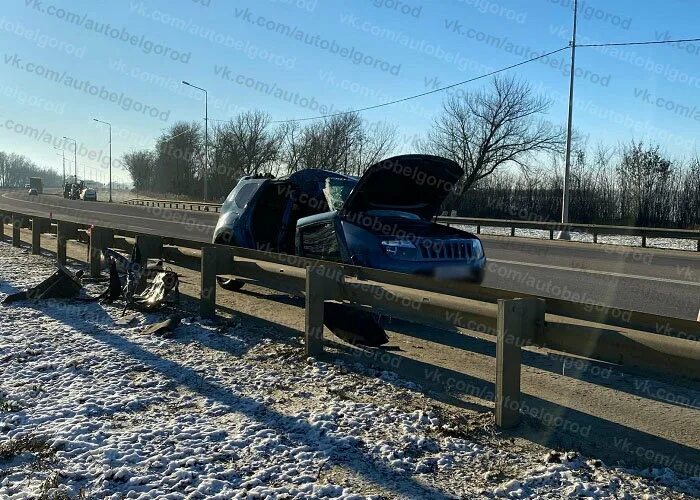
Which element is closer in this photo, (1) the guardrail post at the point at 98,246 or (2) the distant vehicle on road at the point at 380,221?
(2) the distant vehicle on road at the point at 380,221

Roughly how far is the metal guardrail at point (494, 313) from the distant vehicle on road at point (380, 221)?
790 mm

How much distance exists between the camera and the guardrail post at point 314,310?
5.66 meters

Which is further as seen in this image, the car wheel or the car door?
the car wheel

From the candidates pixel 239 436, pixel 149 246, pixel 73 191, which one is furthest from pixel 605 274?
pixel 73 191

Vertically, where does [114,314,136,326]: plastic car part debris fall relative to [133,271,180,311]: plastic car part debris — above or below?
below

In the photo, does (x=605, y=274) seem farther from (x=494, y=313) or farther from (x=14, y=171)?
(x=14, y=171)

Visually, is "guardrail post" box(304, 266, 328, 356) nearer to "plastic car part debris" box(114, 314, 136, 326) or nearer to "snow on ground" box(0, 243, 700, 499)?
"snow on ground" box(0, 243, 700, 499)

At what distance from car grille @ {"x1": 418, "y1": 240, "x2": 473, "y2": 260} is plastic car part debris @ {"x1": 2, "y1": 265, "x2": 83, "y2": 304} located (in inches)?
187

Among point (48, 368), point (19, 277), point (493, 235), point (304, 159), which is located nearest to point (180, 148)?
point (304, 159)

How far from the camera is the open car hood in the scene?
737cm

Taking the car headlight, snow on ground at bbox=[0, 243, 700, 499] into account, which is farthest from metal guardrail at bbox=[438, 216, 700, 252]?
snow on ground at bbox=[0, 243, 700, 499]

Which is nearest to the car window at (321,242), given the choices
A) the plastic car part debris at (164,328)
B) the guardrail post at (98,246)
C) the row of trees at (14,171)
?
the plastic car part debris at (164,328)

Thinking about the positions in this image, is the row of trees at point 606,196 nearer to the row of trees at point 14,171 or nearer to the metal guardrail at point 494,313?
the metal guardrail at point 494,313

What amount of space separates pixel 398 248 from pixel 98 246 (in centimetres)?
554
